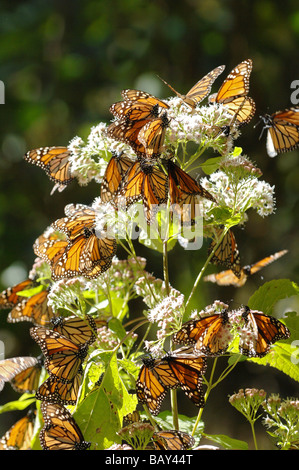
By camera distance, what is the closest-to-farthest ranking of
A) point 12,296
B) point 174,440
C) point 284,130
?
point 174,440
point 284,130
point 12,296

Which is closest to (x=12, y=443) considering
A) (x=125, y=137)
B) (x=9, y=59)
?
(x=125, y=137)

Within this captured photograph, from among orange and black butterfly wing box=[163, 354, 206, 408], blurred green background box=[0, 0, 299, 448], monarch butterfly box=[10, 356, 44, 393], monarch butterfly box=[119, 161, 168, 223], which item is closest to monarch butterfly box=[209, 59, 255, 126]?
monarch butterfly box=[119, 161, 168, 223]

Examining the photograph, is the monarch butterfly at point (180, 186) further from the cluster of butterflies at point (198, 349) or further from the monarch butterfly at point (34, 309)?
the monarch butterfly at point (34, 309)

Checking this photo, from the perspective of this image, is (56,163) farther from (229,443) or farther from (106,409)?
(229,443)

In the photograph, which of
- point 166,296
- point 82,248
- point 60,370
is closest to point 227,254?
point 166,296

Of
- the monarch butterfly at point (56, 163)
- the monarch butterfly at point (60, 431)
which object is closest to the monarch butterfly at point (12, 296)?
the monarch butterfly at point (56, 163)

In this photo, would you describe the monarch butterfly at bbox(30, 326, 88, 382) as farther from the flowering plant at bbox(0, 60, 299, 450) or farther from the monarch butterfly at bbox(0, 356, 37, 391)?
the monarch butterfly at bbox(0, 356, 37, 391)
